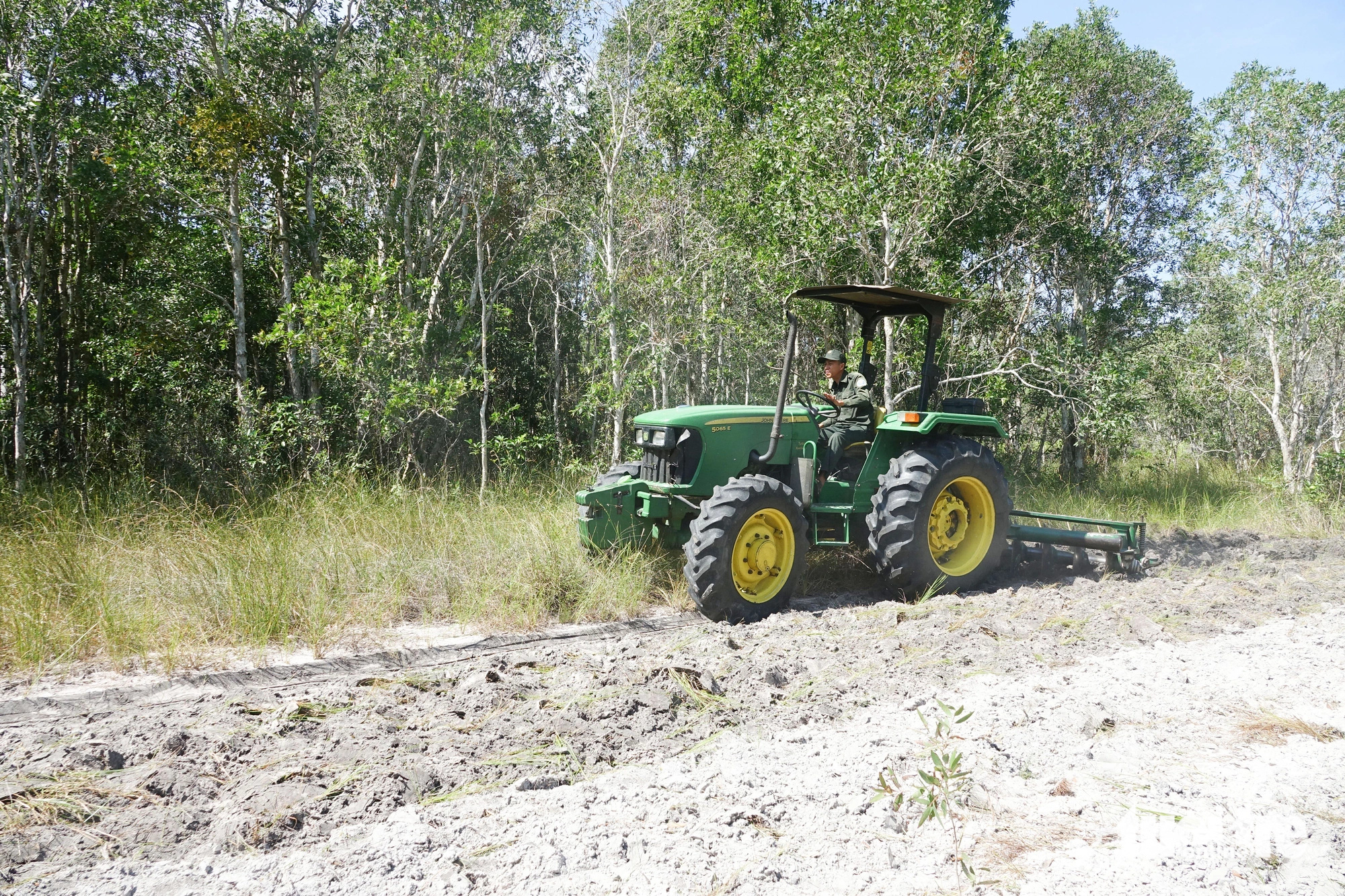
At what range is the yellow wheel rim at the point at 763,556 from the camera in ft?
18.0

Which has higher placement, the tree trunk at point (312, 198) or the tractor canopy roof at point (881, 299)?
the tree trunk at point (312, 198)

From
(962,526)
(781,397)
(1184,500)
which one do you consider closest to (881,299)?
(781,397)

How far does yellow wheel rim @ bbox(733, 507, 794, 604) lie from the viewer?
550 centimetres

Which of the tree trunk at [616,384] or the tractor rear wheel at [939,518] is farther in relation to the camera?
the tree trunk at [616,384]

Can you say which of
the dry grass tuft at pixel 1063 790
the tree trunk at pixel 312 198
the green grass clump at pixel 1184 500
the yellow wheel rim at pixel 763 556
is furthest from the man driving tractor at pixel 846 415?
the tree trunk at pixel 312 198

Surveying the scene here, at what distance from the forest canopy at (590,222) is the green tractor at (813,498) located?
11.9 ft

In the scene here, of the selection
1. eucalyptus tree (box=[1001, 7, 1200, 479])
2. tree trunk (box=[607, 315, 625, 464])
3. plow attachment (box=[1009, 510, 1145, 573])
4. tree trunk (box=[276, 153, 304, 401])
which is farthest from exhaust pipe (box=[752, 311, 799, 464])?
eucalyptus tree (box=[1001, 7, 1200, 479])

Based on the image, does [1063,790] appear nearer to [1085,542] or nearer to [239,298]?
[1085,542]

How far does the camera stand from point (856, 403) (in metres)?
6.45

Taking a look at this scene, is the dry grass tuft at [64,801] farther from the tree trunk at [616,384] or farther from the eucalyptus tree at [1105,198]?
the eucalyptus tree at [1105,198]

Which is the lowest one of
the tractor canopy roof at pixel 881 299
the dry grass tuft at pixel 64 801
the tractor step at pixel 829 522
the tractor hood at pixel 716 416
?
the dry grass tuft at pixel 64 801

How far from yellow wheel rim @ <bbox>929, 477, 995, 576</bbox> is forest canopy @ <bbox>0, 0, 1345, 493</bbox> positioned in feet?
12.4

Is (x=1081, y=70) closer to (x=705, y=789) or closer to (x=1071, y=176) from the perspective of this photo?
(x=1071, y=176)

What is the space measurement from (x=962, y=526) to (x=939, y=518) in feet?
1.03
